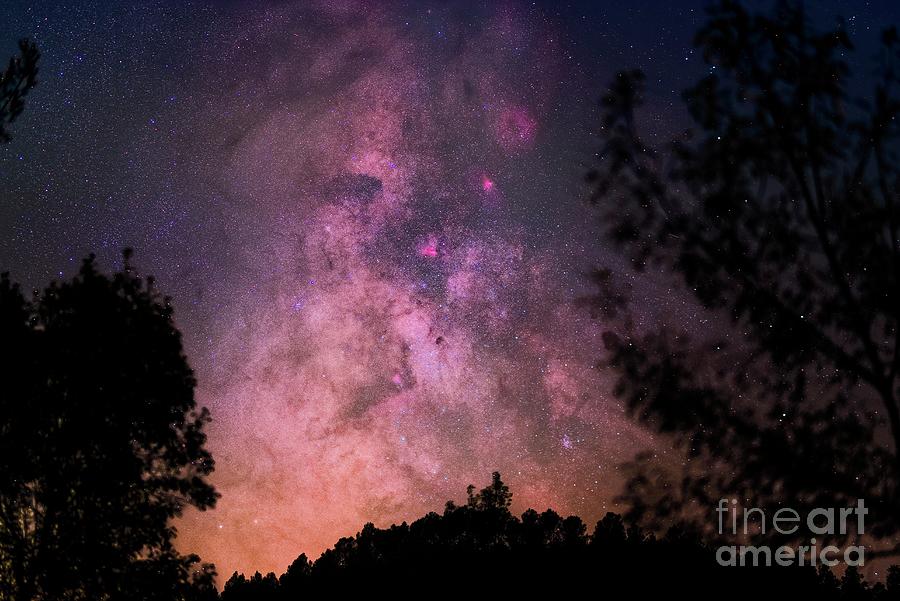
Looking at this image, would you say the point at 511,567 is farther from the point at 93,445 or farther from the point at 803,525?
the point at 803,525

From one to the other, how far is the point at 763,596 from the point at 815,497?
37.9 meters

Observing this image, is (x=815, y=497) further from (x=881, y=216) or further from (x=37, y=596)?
(x=37, y=596)

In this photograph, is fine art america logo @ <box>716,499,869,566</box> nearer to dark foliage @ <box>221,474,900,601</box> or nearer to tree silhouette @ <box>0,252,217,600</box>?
tree silhouette @ <box>0,252,217,600</box>

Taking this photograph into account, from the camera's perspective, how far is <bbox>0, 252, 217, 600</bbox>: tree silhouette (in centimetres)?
1337

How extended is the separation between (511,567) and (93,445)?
138 ft

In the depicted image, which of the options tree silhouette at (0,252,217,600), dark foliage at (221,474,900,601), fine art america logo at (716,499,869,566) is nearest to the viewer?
fine art america logo at (716,499,869,566)

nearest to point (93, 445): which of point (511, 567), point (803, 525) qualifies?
point (803, 525)

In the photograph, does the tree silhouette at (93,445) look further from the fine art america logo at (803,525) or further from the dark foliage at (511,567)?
the dark foliage at (511,567)

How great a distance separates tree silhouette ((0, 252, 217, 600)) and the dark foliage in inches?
1075

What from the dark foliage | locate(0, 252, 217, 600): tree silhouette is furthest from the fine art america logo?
the dark foliage

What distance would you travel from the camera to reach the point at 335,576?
58.6m

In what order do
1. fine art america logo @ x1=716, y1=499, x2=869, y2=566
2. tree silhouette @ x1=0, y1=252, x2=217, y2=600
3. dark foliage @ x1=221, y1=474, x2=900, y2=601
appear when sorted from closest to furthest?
fine art america logo @ x1=716, y1=499, x2=869, y2=566, tree silhouette @ x1=0, y1=252, x2=217, y2=600, dark foliage @ x1=221, y1=474, x2=900, y2=601

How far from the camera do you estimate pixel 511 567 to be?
4916 cm

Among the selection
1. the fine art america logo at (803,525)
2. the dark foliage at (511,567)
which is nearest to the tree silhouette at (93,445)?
the fine art america logo at (803,525)
